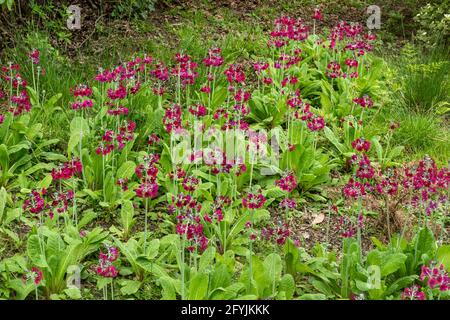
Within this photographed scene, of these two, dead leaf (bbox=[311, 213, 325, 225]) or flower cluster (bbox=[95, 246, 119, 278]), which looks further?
dead leaf (bbox=[311, 213, 325, 225])

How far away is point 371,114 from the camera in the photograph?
6.39 m

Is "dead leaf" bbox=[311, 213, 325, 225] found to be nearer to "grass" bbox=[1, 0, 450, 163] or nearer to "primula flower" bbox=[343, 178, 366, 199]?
"primula flower" bbox=[343, 178, 366, 199]

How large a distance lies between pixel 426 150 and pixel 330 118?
901mm

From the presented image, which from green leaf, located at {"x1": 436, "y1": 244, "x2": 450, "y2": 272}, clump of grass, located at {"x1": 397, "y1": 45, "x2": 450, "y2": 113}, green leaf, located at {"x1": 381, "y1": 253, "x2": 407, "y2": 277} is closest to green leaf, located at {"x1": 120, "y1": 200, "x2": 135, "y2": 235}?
green leaf, located at {"x1": 381, "y1": 253, "x2": 407, "y2": 277}

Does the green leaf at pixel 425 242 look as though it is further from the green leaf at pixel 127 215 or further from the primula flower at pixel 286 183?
the green leaf at pixel 127 215

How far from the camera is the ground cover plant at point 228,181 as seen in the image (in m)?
3.78

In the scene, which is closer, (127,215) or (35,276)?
(35,276)

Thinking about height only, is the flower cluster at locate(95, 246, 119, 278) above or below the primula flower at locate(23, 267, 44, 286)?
above

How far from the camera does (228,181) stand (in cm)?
470

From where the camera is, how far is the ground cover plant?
3775mm

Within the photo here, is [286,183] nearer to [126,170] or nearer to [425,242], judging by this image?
[425,242]

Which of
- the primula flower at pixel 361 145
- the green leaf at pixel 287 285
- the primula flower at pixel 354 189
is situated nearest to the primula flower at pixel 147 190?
the green leaf at pixel 287 285

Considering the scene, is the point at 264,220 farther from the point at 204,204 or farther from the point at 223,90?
the point at 223,90

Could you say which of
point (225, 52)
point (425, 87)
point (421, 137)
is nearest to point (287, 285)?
point (421, 137)
